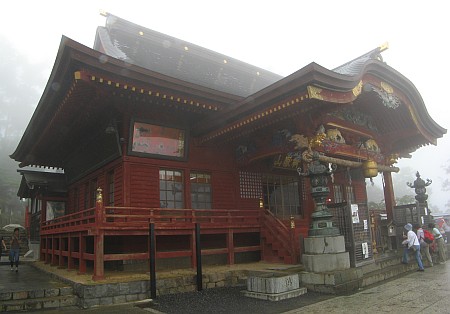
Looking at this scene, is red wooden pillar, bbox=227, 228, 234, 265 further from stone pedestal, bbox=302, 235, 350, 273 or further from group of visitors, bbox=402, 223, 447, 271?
group of visitors, bbox=402, 223, 447, 271

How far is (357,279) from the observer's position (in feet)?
27.8

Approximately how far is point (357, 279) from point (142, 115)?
23.8 ft

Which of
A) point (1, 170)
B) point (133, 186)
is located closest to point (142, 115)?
point (133, 186)

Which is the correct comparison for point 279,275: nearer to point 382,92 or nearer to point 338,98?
point 338,98

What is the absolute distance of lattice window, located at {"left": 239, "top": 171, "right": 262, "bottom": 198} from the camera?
12.9 meters

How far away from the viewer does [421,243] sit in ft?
38.8

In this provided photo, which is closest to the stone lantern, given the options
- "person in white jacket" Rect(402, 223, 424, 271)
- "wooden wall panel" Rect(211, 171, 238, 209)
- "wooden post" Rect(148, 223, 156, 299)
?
"person in white jacket" Rect(402, 223, 424, 271)

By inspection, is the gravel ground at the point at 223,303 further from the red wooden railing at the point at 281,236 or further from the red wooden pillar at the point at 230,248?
the red wooden railing at the point at 281,236

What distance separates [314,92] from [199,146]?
4911 millimetres

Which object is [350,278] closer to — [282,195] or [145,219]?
[145,219]

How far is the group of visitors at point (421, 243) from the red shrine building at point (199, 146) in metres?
1.84

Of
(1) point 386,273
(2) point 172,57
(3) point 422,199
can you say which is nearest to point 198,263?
(1) point 386,273

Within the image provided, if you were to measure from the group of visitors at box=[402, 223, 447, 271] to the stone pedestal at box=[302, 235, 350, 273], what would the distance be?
3328 millimetres

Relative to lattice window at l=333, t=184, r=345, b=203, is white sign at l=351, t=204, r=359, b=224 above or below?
below
